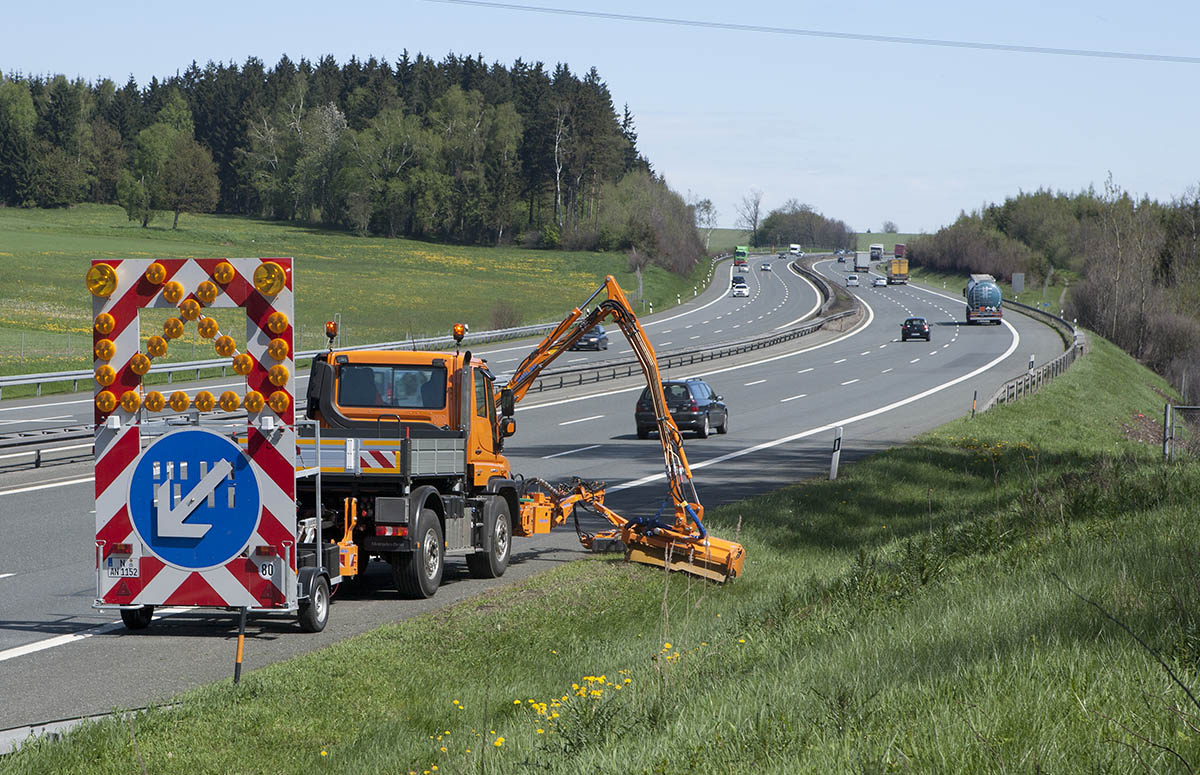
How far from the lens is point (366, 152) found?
139 metres

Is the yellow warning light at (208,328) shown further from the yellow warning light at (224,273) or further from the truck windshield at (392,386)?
the truck windshield at (392,386)

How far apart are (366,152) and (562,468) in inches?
4731

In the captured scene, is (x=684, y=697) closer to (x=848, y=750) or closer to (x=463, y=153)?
(x=848, y=750)

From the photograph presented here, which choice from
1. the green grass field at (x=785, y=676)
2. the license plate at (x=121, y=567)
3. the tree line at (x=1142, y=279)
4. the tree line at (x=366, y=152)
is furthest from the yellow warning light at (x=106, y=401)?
the tree line at (x=366, y=152)

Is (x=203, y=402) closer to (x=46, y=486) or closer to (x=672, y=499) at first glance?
(x=672, y=499)

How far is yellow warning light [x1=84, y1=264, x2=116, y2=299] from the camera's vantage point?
31.4 ft

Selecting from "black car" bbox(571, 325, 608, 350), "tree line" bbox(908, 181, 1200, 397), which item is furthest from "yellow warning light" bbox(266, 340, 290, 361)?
"tree line" bbox(908, 181, 1200, 397)

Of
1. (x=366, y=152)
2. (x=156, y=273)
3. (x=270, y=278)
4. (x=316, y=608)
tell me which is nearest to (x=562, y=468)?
(x=316, y=608)

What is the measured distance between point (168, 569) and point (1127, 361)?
6380 centimetres

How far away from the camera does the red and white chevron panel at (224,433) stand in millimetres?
9484

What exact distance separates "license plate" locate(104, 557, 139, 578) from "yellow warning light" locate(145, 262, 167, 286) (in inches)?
87.9

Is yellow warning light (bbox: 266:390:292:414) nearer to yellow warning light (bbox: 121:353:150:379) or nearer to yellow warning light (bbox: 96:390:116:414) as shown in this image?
yellow warning light (bbox: 121:353:150:379)

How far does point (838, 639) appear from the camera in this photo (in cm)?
772

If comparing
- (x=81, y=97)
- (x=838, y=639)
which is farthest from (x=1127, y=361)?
(x=81, y=97)
